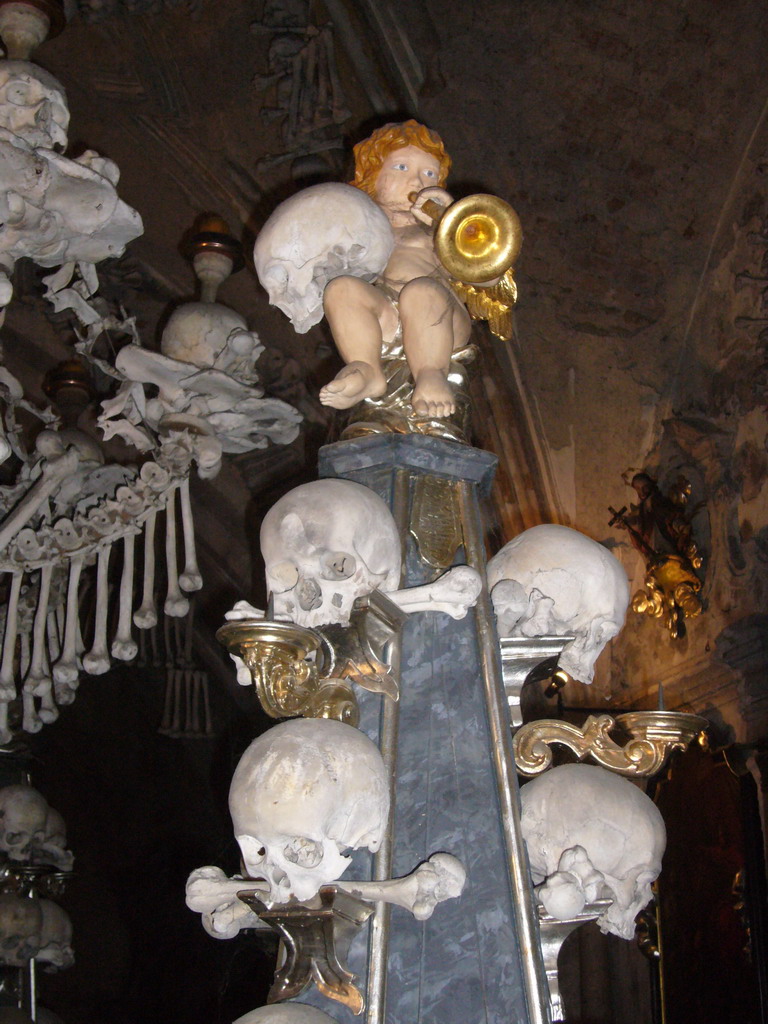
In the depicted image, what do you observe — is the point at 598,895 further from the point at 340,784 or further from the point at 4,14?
the point at 4,14

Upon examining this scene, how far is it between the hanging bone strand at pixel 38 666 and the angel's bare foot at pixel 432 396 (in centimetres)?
259

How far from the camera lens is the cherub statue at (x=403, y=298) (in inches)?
80.6

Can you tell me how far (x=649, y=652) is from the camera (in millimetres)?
6285

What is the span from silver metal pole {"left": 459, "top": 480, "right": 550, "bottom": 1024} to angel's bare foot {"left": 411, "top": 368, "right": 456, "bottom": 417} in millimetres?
151

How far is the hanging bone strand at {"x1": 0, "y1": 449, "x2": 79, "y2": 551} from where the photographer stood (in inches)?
170

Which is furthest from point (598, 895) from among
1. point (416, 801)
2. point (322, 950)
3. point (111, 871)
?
point (111, 871)

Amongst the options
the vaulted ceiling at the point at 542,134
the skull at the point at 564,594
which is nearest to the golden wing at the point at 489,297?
the skull at the point at 564,594

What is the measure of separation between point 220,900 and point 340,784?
0.92 feet

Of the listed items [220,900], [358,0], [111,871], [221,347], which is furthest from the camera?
[111,871]

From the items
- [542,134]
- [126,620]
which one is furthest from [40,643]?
[542,134]

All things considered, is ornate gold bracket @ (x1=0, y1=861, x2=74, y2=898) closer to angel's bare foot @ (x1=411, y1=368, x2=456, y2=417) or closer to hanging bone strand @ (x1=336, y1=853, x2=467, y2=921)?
angel's bare foot @ (x1=411, y1=368, x2=456, y2=417)

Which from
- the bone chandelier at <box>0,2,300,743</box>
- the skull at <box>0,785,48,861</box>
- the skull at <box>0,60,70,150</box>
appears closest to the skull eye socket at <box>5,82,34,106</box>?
the skull at <box>0,60,70,150</box>

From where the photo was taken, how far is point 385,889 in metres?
1.61

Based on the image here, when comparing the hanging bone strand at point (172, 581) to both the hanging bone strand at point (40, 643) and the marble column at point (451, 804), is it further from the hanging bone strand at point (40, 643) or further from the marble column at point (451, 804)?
the marble column at point (451, 804)
